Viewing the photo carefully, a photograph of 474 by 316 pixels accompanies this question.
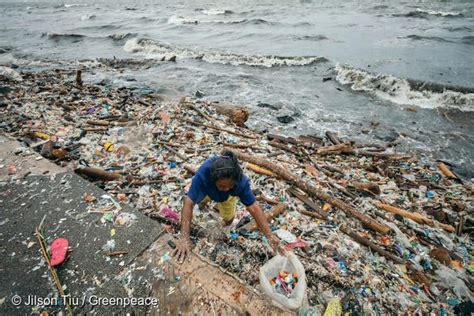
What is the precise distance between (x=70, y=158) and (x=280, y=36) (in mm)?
19102

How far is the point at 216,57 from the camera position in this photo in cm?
1628

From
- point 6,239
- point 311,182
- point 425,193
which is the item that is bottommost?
point 425,193

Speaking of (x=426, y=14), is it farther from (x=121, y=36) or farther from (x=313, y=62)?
(x=121, y=36)

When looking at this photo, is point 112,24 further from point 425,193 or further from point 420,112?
point 425,193

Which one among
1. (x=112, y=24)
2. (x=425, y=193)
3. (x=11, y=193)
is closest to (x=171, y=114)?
(x=11, y=193)

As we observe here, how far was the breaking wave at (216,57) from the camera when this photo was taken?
1538 centimetres

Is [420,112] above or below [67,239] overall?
below

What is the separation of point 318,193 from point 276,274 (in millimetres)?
2141

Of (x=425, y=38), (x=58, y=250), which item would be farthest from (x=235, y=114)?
(x=425, y=38)

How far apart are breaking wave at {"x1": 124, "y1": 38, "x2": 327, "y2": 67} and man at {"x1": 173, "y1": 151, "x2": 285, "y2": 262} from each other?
1337 cm

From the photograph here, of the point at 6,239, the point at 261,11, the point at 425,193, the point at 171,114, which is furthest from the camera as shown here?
the point at 261,11

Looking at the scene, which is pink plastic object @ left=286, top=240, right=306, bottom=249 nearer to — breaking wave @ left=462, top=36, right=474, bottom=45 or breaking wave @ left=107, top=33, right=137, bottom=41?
breaking wave @ left=462, top=36, right=474, bottom=45

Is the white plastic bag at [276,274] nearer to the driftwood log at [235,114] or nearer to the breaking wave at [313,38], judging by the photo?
the driftwood log at [235,114]

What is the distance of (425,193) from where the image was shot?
5734 millimetres
